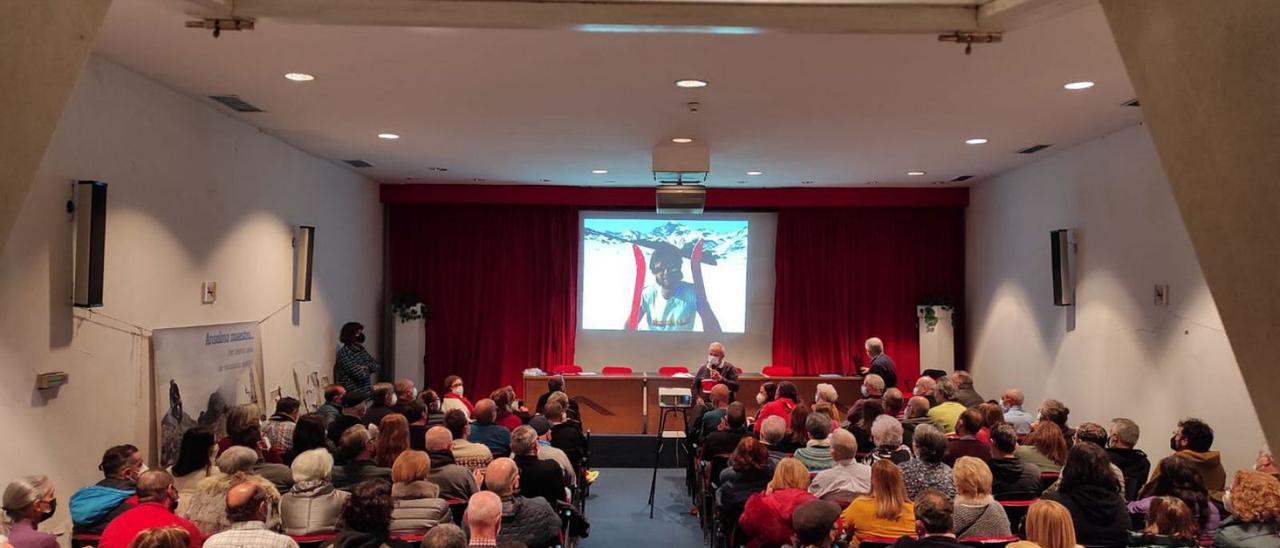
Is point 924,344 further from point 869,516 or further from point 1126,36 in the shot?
point 1126,36

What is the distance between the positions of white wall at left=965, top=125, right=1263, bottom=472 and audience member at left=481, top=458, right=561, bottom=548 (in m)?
4.54

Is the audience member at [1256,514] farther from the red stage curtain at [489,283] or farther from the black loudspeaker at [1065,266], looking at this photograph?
the red stage curtain at [489,283]

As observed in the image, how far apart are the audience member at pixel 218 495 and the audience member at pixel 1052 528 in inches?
123

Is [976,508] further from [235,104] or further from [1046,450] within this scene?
[235,104]

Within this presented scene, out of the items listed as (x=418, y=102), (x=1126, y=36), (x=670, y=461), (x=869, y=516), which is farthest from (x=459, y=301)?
(x=1126, y=36)

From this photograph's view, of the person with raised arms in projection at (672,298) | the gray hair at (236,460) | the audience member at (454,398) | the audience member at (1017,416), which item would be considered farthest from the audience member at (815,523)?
the person with raised arms in projection at (672,298)

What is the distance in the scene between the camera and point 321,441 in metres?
5.14

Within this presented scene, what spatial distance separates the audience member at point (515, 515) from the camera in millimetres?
4125

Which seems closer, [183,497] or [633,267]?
[183,497]

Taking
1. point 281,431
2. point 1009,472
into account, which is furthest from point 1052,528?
point 281,431

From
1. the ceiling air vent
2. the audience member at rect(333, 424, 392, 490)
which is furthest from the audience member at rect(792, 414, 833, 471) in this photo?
the ceiling air vent

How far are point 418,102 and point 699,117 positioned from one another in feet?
6.61

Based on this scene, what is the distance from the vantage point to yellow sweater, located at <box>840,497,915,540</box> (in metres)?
3.90

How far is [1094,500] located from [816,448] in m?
1.76
